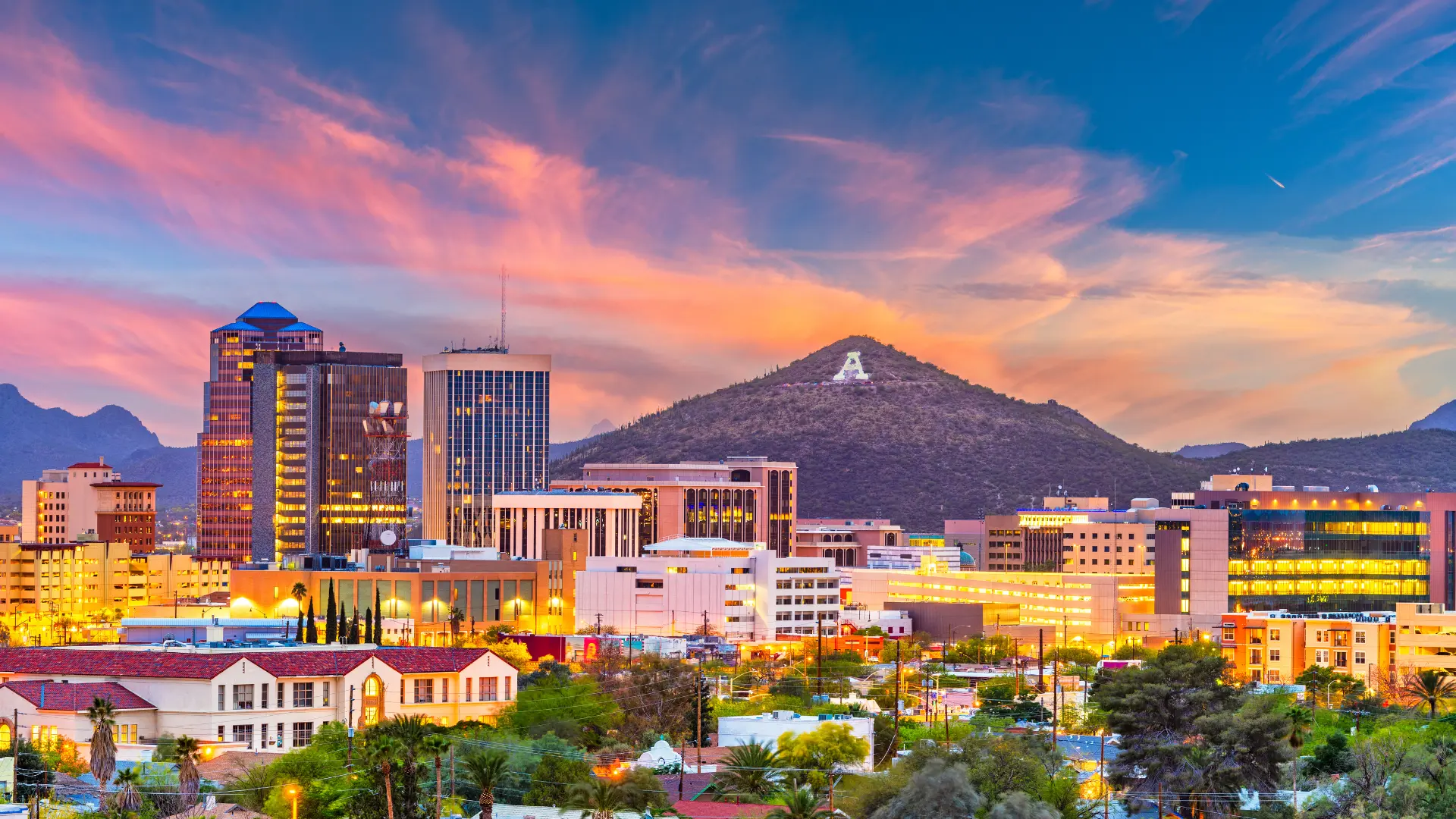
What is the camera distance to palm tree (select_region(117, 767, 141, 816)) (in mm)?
66938

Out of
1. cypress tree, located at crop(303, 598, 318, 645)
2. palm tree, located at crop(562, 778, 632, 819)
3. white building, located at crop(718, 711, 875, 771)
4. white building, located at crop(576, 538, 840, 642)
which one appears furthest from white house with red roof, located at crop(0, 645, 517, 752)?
white building, located at crop(576, 538, 840, 642)

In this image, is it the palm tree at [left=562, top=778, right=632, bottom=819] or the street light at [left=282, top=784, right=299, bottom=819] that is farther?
the palm tree at [left=562, top=778, right=632, bottom=819]

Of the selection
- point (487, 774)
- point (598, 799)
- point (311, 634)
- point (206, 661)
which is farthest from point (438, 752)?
point (311, 634)

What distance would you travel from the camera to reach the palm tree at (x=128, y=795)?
220ft

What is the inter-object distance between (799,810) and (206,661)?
34.1 metres

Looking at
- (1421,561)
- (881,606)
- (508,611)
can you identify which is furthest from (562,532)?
(1421,561)

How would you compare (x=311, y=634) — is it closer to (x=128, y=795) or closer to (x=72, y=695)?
(x=72, y=695)

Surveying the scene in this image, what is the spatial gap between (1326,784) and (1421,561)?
362 feet

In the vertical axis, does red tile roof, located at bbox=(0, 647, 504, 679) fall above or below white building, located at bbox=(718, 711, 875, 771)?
above

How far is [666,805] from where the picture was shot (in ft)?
245

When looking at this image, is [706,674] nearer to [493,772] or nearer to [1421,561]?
[493,772]

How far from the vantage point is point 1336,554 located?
182 metres

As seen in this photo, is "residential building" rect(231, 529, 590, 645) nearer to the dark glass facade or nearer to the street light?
the dark glass facade

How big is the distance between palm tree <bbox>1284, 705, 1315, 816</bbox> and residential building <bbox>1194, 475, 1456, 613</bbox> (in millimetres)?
77595
